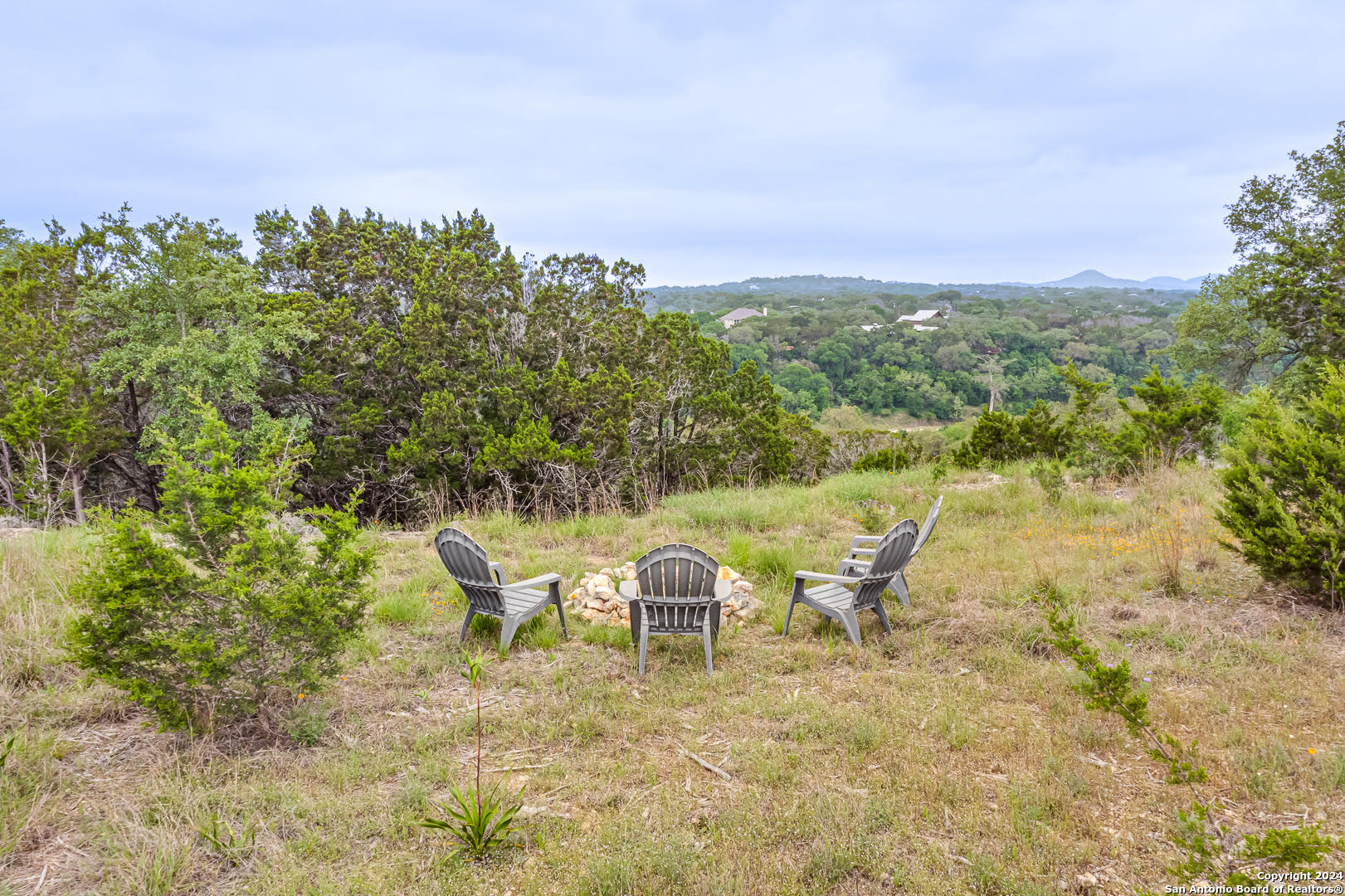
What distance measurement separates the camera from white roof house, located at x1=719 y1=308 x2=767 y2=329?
70500 mm

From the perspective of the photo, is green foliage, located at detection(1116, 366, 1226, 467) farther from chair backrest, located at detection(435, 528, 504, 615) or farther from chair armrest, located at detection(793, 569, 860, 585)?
chair backrest, located at detection(435, 528, 504, 615)

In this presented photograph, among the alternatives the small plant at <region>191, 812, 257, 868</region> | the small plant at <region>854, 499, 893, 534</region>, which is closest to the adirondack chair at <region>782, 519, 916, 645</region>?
the small plant at <region>854, 499, 893, 534</region>

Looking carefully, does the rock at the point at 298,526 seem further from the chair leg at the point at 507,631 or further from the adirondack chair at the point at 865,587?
the adirondack chair at the point at 865,587

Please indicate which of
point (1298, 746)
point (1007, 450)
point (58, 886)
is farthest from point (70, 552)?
point (1007, 450)

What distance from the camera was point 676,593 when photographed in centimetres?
434

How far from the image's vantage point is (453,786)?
2.76 metres

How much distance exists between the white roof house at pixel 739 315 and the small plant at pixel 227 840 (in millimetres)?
64663

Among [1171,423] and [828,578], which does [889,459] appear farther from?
[828,578]

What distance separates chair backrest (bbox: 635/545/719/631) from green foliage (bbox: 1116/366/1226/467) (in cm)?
880

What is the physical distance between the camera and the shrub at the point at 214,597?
278 cm

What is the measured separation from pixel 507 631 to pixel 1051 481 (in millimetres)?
6941

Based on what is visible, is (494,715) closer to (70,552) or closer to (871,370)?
(70,552)

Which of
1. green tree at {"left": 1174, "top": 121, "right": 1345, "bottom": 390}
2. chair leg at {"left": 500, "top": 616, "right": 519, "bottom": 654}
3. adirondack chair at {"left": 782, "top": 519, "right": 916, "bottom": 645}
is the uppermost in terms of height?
green tree at {"left": 1174, "top": 121, "right": 1345, "bottom": 390}

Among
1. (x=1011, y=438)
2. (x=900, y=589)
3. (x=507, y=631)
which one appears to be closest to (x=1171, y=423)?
(x=1011, y=438)
